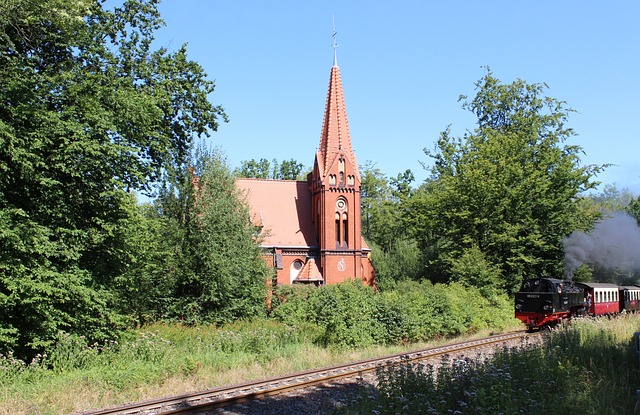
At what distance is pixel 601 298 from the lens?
28.3 meters

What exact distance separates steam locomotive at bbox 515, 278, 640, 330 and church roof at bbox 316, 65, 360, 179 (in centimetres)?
2075

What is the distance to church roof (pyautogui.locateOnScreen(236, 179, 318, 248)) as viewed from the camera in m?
A: 43.1

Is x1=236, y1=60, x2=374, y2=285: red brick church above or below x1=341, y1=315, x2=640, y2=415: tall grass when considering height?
above

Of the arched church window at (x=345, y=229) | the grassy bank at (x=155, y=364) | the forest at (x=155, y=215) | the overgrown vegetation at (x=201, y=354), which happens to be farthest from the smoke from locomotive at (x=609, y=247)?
the arched church window at (x=345, y=229)

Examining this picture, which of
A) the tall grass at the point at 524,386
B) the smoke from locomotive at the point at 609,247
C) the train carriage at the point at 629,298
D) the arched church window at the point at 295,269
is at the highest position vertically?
the smoke from locomotive at the point at 609,247

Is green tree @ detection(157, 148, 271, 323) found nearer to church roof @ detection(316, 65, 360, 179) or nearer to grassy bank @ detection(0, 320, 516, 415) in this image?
grassy bank @ detection(0, 320, 516, 415)

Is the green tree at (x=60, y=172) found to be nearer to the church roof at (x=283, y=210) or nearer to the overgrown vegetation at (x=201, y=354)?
the overgrown vegetation at (x=201, y=354)

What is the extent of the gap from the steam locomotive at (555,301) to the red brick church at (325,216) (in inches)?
707

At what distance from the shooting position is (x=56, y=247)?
15.4 meters

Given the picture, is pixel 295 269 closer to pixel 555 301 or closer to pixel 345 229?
pixel 345 229

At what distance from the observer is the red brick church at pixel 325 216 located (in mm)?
42312

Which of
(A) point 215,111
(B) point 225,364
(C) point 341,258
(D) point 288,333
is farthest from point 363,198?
(B) point 225,364

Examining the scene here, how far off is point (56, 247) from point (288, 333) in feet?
26.3

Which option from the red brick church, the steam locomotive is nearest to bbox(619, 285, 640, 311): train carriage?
the steam locomotive
